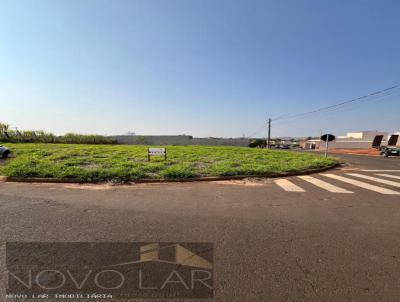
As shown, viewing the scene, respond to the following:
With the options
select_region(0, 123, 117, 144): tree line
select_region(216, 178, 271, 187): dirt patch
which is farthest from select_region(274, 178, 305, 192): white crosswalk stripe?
select_region(0, 123, 117, 144): tree line

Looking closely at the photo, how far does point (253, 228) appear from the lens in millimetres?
3941

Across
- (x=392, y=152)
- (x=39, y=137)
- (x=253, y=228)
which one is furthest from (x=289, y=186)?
(x=39, y=137)

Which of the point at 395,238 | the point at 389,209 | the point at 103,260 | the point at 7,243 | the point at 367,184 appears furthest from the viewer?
the point at 367,184

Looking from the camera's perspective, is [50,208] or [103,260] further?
[50,208]

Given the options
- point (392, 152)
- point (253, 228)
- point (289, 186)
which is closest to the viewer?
point (253, 228)

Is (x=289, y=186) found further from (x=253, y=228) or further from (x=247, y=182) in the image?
(x=253, y=228)

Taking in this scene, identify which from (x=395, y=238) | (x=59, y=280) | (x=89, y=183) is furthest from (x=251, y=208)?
(x=89, y=183)

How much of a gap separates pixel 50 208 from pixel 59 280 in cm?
308

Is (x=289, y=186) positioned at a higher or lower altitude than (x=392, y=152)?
lower

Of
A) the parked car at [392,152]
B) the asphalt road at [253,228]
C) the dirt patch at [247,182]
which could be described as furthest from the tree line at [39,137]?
the parked car at [392,152]

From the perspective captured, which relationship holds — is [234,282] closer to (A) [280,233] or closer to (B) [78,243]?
(A) [280,233]

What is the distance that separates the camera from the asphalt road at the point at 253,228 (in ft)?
7.96

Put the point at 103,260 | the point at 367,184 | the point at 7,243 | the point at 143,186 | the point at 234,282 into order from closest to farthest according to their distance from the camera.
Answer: the point at 234,282 < the point at 103,260 < the point at 7,243 < the point at 143,186 < the point at 367,184

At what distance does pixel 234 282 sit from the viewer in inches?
95.1
